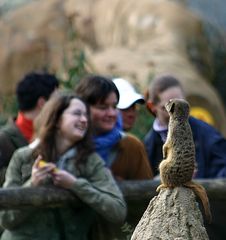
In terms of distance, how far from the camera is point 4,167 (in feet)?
25.1

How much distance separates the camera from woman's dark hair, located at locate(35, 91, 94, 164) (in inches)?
281

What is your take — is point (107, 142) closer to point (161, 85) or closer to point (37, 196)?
point (161, 85)

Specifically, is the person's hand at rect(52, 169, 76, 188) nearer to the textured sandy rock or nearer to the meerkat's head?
the textured sandy rock

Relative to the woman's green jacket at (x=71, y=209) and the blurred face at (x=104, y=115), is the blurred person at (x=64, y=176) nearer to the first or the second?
the woman's green jacket at (x=71, y=209)

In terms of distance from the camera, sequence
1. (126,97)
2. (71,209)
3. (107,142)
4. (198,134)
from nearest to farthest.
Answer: (71,209) → (107,142) → (198,134) → (126,97)

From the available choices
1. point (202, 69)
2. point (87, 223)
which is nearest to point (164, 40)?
point (202, 69)

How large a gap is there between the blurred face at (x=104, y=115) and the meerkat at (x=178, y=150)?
103 inches

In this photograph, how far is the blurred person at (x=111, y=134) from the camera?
299 inches

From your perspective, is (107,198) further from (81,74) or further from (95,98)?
(81,74)

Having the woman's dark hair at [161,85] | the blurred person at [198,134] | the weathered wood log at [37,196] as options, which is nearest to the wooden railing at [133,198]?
the weathered wood log at [37,196]

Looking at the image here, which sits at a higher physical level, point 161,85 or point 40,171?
point 161,85

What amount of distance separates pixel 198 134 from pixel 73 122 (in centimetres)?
84

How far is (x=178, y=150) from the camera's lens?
4.93 metres

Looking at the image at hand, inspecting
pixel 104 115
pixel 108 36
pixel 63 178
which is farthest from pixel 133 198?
pixel 108 36
